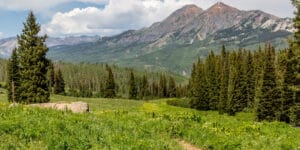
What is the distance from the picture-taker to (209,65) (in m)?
136

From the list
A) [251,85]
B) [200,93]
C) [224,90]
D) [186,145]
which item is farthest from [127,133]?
[200,93]

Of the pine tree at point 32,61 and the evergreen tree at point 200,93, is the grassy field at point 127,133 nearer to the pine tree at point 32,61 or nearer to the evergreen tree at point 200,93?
the pine tree at point 32,61

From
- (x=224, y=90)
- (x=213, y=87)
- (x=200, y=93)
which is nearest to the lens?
(x=224, y=90)

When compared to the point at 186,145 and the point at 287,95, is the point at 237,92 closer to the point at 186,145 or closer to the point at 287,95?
the point at 287,95

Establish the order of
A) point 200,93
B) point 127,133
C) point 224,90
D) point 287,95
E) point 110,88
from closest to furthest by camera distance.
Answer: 1. point 127,133
2. point 287,95
3. point 224,90
4. point 200,93
5. point 110,88

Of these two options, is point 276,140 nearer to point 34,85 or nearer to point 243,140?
point 243,140

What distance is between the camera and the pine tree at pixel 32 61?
7538 centimetres

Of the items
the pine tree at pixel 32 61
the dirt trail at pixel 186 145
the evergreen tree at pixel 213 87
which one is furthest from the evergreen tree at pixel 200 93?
the dirt trail at pixel 186 145

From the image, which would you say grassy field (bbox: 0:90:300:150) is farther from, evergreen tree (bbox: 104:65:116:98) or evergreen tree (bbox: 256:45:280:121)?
evergreen tree (bbox: 104:65:116:98)

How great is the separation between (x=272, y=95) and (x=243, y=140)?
7324 centimetres

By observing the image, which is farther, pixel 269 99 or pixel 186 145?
pixel 269 99

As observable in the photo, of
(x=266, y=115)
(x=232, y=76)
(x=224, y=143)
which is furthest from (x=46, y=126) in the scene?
(x=232, y=76)

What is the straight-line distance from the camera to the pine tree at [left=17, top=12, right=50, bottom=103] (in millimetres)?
75375

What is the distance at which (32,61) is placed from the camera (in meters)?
75.8
